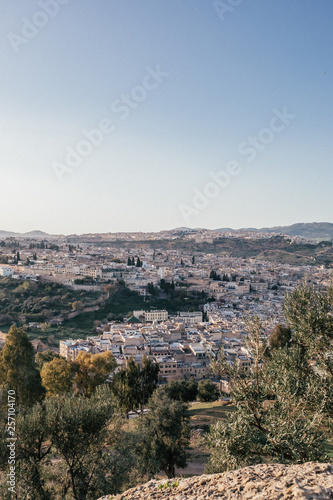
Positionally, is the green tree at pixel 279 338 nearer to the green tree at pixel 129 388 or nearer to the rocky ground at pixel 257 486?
the green tree at pixel 129 388

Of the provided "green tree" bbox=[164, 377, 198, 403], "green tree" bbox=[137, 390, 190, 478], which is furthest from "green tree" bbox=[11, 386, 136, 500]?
"green tree" bbox=[164, 377, 198, 403]

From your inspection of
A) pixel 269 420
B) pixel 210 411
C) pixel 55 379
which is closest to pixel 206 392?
pixel 210 411

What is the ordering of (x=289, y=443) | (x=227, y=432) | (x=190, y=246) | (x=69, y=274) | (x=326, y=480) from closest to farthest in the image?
1. (x=326, y=480)
2. (x=289, y=443)
3. (x=227, y=432)
4. (x=69, y=274)
5. (x=190, y=246)

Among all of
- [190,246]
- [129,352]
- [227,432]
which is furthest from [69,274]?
[190,246]

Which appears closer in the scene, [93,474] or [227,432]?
[227,432]

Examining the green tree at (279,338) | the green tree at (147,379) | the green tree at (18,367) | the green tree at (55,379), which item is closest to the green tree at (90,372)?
the green tree at (55,379)

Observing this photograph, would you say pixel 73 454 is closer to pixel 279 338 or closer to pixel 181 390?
pixel 181 390

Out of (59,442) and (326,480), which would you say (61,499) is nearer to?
(59,442)
